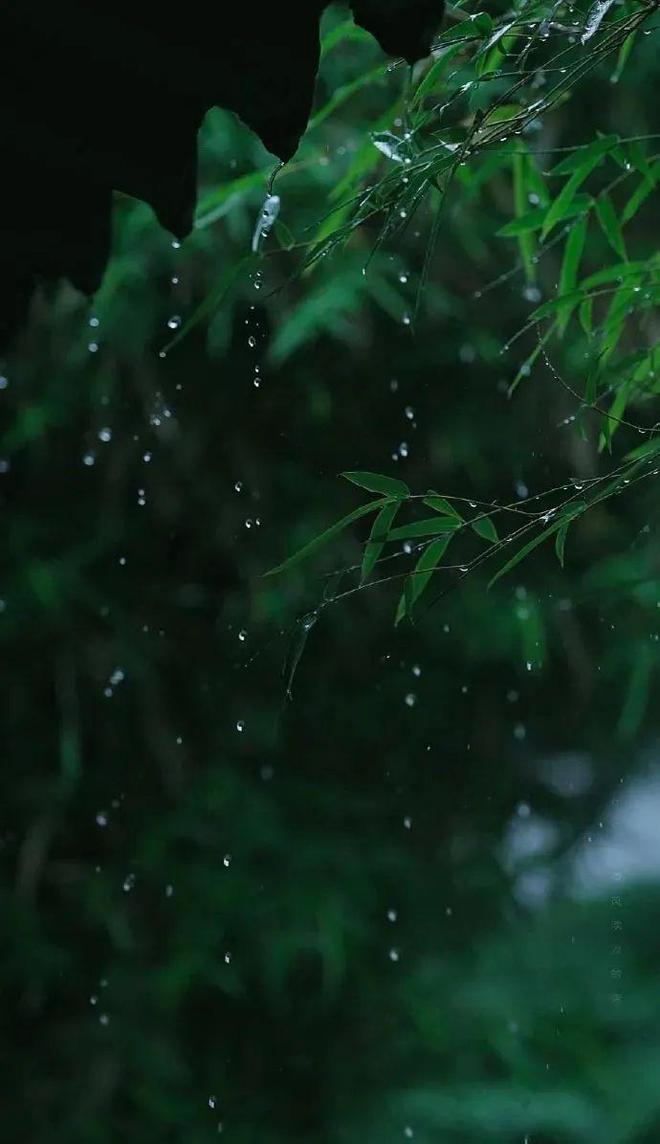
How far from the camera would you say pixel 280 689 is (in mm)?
2727

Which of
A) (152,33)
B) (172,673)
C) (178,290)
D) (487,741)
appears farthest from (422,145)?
(487,741)

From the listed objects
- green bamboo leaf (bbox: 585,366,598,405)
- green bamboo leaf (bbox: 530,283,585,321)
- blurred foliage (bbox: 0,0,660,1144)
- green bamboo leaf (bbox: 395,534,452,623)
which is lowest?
blurred foliage (bbox: 0,0,660,1144)

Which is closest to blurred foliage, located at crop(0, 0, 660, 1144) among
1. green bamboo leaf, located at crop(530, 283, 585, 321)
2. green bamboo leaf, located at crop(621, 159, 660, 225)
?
green bamboo leaf, located at crop(621, 159, 660, 225)

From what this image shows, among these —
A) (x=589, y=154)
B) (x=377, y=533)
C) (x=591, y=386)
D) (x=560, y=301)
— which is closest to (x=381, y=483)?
(x=377, y=533)

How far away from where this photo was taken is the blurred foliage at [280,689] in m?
2.66

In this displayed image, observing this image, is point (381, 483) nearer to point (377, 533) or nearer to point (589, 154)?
point (377, 533)

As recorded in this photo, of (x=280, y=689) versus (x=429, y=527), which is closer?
(x=429, y=527)

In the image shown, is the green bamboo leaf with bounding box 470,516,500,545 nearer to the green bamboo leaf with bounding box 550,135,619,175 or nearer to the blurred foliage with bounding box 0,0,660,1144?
the green bamboo leaf with bounding box 550,135,619,175

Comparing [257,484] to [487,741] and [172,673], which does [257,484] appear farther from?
[487,741]

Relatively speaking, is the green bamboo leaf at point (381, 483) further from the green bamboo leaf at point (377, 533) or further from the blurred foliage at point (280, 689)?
the blurred foliage at point (280, 689)

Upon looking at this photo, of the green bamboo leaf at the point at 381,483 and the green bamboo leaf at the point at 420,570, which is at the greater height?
the green bamboo leaf at the point at 381,483

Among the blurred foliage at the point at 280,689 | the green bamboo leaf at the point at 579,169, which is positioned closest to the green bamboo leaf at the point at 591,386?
the green bamboo leaf at the point at 579,169

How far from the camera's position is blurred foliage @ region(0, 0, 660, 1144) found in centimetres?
266

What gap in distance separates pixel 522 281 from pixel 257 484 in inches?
26.8
